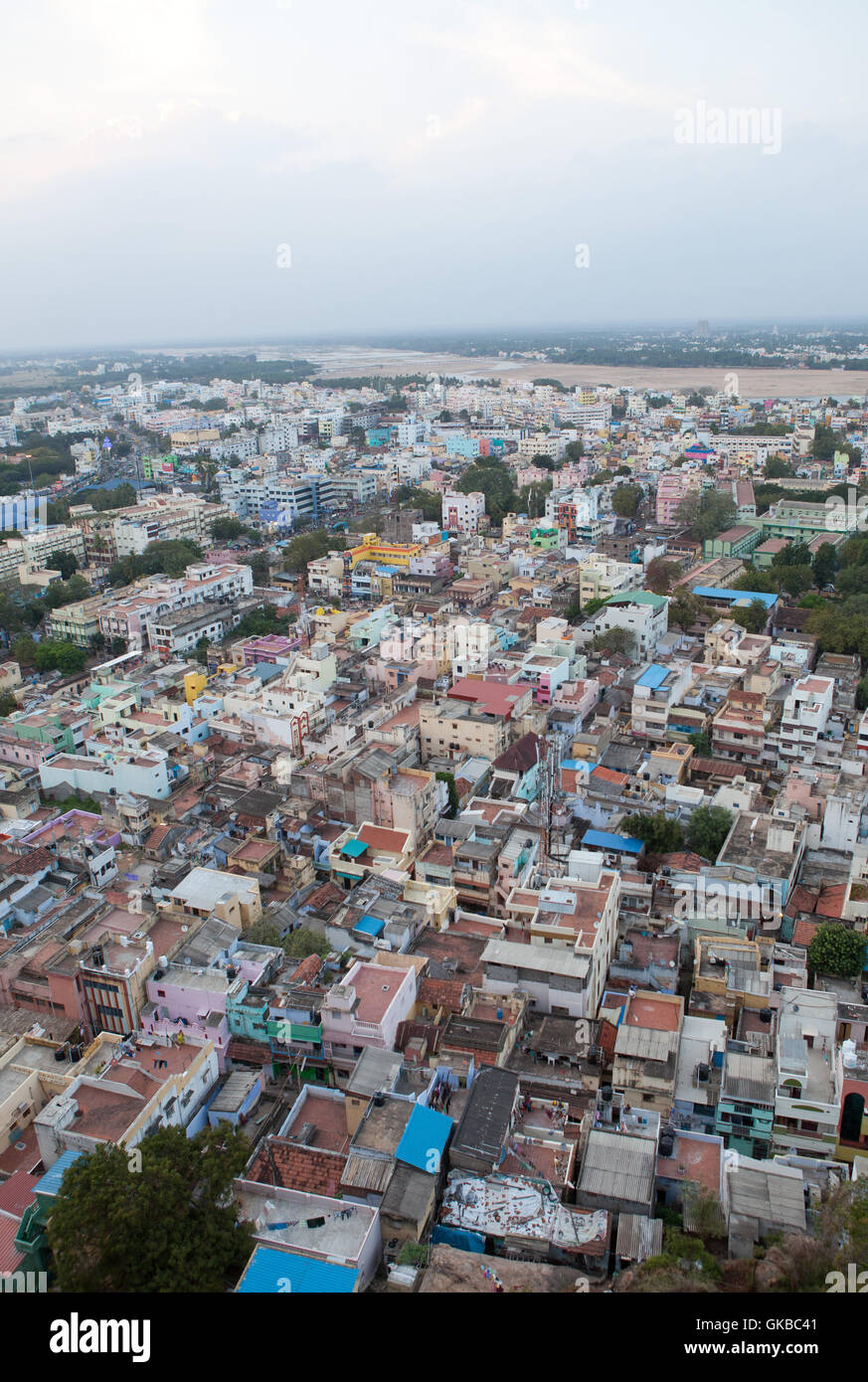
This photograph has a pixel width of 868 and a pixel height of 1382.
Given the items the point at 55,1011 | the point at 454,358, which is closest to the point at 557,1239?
the point at 55,1011

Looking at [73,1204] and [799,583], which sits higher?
[799,583]

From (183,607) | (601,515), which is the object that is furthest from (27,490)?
(601,515)

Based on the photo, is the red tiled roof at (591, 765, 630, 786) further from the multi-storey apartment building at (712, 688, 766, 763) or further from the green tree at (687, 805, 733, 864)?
the multi-storey apartment building at (712, 688, 766, 763)

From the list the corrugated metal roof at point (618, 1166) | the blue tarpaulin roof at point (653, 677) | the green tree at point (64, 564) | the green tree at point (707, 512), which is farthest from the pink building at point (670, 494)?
the corrugated metal roof at point (618, 1166)

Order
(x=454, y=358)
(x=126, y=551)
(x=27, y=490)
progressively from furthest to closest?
(x=454, y=358) → (x=27, y=490) → (x=126, y=551)

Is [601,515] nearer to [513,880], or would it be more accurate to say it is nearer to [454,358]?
[513,880]

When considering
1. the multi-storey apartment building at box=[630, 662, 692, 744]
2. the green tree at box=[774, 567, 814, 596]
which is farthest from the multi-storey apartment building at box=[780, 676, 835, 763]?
the green tree at box=[774, 567, 814, 596]

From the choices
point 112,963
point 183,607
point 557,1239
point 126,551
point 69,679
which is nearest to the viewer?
point 557,1239

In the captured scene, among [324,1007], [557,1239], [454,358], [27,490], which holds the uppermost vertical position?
[454,358]

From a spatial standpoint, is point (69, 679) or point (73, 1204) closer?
point (73, 1204)
